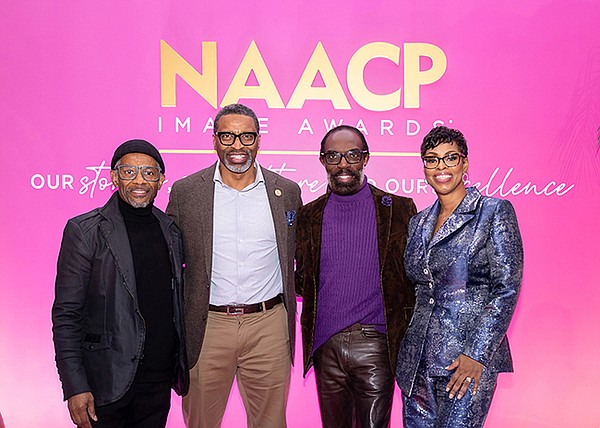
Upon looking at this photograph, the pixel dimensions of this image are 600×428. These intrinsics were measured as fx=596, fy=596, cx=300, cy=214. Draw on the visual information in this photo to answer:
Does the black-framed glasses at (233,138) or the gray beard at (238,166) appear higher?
the black-framed glasses at (233,138)

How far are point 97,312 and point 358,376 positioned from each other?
50.8 inches

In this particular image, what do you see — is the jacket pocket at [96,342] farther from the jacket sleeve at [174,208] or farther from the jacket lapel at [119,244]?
the jacket sleeve at [174,208]

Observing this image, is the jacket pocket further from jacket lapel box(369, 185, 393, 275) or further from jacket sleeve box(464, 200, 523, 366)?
jacket sleeve box(464, 200, 523, 366)

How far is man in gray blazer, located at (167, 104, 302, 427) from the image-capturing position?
3.11m

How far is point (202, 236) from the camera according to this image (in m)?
3.08

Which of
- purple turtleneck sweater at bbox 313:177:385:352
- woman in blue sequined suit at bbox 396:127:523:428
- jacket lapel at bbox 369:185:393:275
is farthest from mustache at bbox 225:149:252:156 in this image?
woman in blue sequined suit at bbox 396:127:523:428

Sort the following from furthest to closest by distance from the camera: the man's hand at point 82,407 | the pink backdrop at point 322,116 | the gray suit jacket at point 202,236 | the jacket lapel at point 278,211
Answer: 1. the pink backdrop at point 322,116
2. the jacket lapel at point 278,211
3. the gray suit jacket at point 202,236
4. the man's hand at point 82,407

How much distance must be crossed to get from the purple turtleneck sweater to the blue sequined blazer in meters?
0.35

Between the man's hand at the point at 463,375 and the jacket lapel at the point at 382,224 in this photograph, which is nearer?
the man's hand at the point at 463,375

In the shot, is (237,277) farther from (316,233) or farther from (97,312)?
(97,312)

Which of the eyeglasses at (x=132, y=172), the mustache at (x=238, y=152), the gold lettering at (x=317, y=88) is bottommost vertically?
the eyeglasses at (x=132, y=172)

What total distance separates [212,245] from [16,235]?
1826 mm

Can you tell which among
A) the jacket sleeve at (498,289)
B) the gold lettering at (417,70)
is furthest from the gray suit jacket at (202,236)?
the gold lettering at (417,70)

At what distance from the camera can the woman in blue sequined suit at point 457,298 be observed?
2381 millimetres
